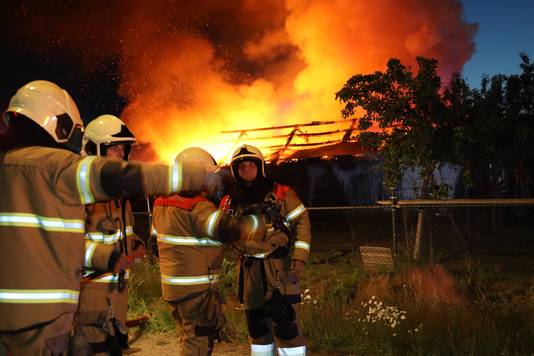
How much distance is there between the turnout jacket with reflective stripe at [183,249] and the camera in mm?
3709

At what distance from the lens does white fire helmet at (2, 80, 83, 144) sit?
254 centimetres

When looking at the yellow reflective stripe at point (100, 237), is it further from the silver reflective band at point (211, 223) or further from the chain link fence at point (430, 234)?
the chain link fence at point (430, 234)

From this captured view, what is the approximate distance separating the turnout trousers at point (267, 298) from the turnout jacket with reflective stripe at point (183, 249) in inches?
18.7

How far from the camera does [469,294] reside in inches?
251

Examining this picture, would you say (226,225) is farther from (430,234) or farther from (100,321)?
(430,234)

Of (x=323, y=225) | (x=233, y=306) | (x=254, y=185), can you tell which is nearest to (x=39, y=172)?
(x=254, y=185)

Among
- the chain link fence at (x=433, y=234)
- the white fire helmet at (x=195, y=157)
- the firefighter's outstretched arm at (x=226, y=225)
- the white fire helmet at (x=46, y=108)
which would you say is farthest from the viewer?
the chain link fence at (x=433, y=234)

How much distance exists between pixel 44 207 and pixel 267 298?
2.28m

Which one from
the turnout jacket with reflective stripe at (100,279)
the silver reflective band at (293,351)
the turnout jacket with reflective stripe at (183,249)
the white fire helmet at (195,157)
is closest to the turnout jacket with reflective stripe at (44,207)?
the turnout jacket with reflective stripe at (100,279)

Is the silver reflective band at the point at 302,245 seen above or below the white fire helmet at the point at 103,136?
below

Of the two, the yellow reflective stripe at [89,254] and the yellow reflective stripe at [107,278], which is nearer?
the yellow reflective stripe at [89,254]

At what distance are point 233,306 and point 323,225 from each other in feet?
40.4

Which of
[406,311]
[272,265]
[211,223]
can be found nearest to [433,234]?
[406,311]

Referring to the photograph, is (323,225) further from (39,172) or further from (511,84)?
(39,172)
